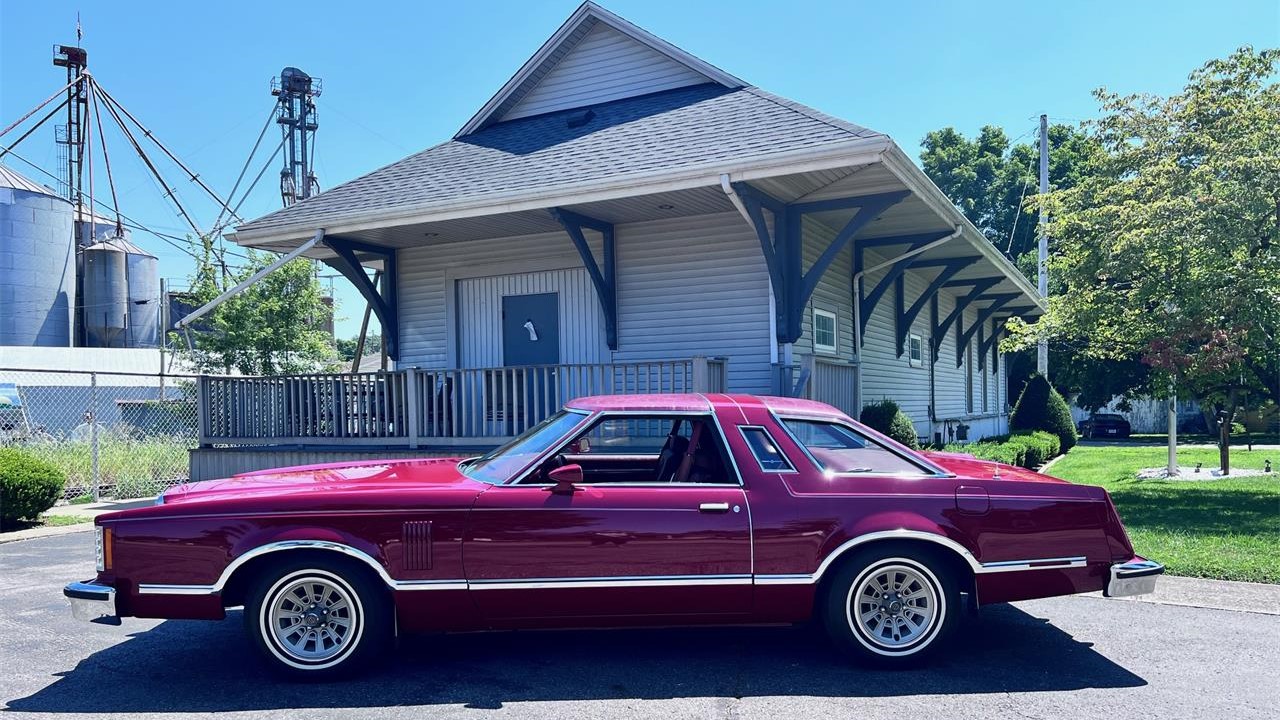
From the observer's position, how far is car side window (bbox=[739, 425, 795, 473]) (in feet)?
16.3

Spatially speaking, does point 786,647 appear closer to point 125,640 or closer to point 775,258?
point 125,640

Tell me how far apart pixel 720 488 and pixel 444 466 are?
198 cm

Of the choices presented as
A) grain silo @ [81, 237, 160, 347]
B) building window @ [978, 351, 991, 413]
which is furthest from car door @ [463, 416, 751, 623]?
grain silo @ [81, 237, 160, 347]

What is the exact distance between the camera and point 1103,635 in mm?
5605

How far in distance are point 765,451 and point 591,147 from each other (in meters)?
7.63

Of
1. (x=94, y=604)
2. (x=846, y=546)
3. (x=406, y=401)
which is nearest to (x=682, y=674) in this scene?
(x=846, y=546)

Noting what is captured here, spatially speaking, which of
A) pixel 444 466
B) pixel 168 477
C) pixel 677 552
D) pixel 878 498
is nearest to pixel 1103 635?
pixel 878 498

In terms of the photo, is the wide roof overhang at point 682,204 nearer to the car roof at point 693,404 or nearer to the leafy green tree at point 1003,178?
the car roof at point 693,404

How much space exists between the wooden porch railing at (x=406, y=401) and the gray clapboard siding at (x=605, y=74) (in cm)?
445

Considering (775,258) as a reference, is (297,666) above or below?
below

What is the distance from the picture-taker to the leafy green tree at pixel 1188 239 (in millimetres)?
10531

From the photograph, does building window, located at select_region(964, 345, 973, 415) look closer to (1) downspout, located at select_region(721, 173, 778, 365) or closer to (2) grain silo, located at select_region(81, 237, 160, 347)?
(1) downspout, located at select_region(721, 173, 778, 365)

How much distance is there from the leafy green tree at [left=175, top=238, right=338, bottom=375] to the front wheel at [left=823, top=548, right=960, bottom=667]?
18.0 meters

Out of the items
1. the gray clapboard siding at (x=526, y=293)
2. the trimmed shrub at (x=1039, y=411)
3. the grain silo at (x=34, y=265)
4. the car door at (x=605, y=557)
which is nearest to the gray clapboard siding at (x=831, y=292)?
the gray clapboard siding at (x=526, y=293)
